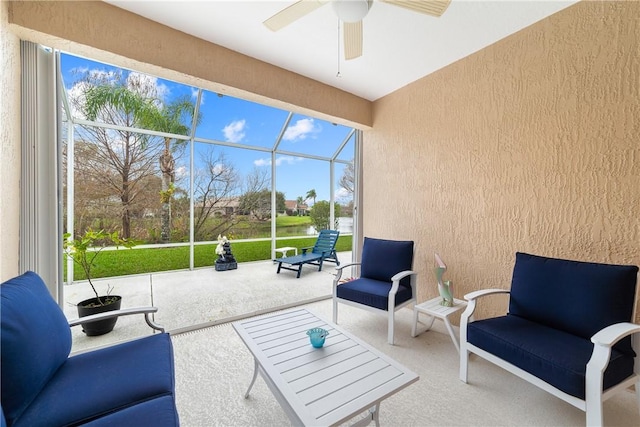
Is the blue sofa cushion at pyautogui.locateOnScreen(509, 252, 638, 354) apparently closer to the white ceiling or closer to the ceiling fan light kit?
the white ceiling

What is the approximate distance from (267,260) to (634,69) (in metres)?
5.93

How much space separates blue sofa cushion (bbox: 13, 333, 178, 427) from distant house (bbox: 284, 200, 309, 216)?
15.4ft

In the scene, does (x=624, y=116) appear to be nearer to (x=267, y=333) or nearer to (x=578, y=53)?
(x=578, y=53)

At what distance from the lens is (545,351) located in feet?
4.83

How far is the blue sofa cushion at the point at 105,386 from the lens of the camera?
3.45 ft

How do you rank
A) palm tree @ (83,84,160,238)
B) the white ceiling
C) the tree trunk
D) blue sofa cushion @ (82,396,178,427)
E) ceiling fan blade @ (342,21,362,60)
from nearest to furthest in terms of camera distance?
blue sofa cushion @ (82,396,178,427) < ceiling fan blade @ (342,21,362,60) < the white ceiling < palm tree @ (83,84,160,238) < the tree trunk

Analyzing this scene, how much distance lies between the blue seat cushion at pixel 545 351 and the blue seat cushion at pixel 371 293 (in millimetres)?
763

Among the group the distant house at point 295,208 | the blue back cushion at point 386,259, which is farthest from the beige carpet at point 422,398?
the distant house at point 295,208

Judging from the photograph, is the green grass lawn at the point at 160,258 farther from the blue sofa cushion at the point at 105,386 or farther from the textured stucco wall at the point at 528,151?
the blue sofa cushion at the point at 105,386

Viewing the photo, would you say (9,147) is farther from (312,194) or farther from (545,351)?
(312,194)

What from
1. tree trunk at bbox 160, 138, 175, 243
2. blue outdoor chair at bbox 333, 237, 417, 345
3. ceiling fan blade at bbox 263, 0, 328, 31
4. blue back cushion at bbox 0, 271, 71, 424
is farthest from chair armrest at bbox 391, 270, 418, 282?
tree trunk at bbox 160, 138, 175, 243

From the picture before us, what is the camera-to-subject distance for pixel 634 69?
5.73 ft

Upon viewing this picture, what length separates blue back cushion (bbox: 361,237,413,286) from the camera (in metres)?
2.84

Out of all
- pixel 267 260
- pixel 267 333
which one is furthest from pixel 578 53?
pixel 267 260
